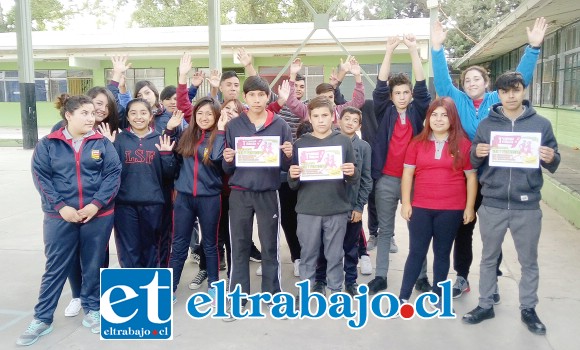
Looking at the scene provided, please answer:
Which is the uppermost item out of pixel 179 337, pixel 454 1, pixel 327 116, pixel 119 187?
pixel 454 1

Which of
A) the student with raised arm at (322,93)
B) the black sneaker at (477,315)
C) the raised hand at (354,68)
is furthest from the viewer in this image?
the raised hand at (354,68)

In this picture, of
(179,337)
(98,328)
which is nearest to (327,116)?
(179,337)

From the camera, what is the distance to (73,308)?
12.5ft

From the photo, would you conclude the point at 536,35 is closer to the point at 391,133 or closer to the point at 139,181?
the point at 391,133

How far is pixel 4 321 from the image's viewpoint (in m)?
3.74

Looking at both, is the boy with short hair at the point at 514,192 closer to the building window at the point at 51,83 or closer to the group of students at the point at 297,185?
the group of students at the point at 297,185

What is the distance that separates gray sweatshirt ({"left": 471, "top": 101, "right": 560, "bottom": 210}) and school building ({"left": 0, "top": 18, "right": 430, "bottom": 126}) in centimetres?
1352

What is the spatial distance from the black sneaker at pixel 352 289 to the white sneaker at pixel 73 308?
2002mm

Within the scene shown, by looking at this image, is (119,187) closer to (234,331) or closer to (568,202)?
(234,331)

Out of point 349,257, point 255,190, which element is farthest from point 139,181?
point 349,257

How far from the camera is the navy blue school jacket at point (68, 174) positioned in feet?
11.3

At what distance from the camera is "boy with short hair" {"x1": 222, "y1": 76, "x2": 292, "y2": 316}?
12.6 ft

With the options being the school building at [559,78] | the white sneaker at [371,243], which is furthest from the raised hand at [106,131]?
the school building at [559,78]

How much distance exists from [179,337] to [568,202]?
208 inches
